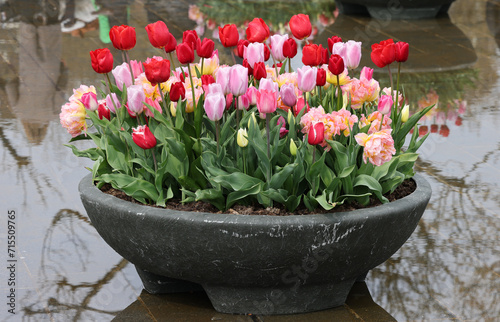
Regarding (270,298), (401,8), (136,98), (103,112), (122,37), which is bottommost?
(401,8)

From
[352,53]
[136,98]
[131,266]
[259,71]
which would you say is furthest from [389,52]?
[131,266]

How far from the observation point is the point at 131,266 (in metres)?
4.19

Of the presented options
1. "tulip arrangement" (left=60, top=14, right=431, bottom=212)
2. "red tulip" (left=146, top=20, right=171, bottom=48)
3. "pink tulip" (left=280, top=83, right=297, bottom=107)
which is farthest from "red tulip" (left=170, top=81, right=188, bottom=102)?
"pink tulip" (left=280, top=83, right=297, bottom=107)

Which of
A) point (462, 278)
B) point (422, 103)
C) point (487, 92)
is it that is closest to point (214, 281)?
point (462, 278)

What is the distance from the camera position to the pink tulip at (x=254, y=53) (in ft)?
12.3

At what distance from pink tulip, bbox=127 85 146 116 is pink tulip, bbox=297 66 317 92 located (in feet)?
2.23

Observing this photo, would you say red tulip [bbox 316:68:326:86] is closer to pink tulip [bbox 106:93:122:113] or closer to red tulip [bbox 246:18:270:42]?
red tulip [bbox 246:18:270:42]

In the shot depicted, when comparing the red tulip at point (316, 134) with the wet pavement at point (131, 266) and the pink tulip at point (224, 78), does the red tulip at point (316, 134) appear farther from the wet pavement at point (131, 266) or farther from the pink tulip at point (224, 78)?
the wet pavement at point (131, 266)

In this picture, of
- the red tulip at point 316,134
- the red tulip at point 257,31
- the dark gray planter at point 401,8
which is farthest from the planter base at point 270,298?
the dark gray planter at point 401,8

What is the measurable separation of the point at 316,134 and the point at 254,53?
64 cm

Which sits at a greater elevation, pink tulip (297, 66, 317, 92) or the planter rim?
pink tulip (297, 66, 317, 92)

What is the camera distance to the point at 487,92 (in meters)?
7.84

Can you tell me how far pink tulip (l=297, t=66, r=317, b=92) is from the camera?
3.55 m

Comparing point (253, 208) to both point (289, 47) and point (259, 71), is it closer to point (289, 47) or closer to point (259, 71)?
point (259, 71)
